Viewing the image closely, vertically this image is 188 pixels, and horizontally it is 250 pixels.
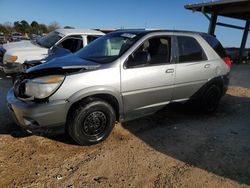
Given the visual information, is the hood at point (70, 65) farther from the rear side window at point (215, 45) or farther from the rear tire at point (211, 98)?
the rear side window at point (215, 45)

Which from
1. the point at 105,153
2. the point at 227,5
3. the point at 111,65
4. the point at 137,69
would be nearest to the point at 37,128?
the point at 105,153

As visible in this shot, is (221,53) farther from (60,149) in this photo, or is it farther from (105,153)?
(60,149)

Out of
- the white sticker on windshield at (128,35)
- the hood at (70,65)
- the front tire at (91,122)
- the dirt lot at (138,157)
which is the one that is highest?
the white sticker on windshield at (128,35)

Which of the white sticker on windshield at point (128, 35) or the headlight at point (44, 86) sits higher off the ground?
the white sticker on windshield at point (128, 35)

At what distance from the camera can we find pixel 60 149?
3.40 m

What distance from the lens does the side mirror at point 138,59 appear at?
143 inches

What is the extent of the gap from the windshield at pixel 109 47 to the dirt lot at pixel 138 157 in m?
1.31

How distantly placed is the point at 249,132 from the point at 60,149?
3384mm

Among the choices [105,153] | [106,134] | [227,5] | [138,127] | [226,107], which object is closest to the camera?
[105,153]

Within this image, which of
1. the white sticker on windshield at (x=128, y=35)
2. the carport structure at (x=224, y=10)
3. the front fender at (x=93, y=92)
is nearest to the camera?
the front fender at (x=93, y=92)

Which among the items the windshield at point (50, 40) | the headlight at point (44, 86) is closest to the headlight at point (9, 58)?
the windshield at point (50, 40)

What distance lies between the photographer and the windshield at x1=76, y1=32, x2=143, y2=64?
12.3 ft

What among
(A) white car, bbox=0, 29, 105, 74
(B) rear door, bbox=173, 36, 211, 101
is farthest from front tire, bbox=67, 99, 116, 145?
(A) white car, bbox=0, 29, 105, 74

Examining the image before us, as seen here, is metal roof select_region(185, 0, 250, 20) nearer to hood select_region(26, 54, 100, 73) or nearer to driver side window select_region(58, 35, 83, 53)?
driver side window select_region(58, 35, 83, 53)
